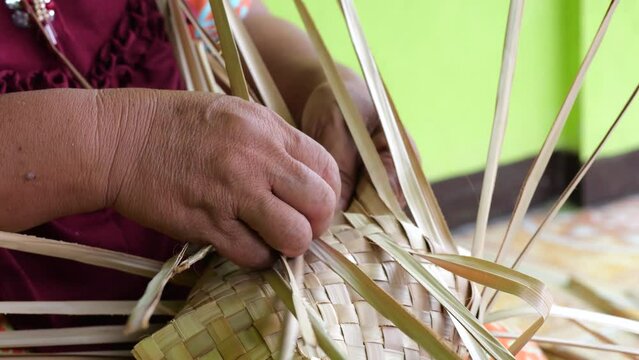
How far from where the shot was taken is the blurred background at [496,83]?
1930 millimetres

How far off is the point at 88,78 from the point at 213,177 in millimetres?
281

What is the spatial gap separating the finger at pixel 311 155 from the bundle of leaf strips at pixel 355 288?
51mm

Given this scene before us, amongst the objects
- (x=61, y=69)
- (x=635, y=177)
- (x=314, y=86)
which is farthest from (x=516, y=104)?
(x=61, y=69)

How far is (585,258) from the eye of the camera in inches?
71.7

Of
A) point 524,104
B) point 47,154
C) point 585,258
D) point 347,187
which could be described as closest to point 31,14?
point 47,154

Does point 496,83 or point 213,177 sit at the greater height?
point 496,83

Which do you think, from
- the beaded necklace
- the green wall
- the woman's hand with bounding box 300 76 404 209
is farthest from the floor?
the beaded necklace

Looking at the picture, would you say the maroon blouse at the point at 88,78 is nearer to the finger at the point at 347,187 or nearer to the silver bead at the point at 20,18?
the silver bead at the point at 20,18

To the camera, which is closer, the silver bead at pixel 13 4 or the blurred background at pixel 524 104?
the silver bead at pixel 13 4

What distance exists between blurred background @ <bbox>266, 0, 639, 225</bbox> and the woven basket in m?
1.29

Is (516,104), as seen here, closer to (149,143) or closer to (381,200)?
(381,200)

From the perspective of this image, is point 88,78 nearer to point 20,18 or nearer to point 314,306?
point 20,18

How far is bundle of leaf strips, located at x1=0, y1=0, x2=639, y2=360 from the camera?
19.4 inches

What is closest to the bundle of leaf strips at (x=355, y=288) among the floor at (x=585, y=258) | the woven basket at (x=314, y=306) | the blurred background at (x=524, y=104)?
the woven basket at (x=314, y=306)
